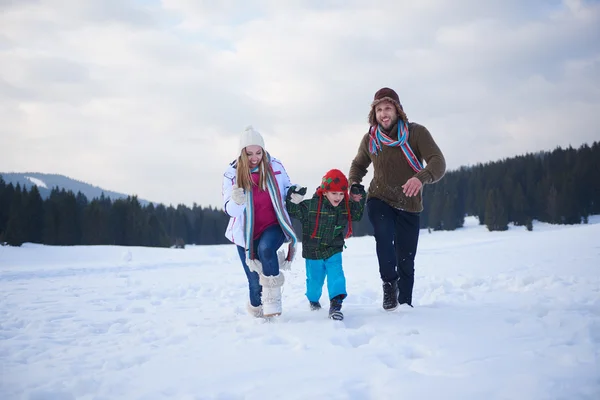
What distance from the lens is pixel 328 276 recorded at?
13.3 ft

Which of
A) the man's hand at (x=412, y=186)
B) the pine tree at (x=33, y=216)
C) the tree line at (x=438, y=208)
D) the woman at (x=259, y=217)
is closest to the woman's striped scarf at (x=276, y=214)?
the woman at (x=259, y=217)

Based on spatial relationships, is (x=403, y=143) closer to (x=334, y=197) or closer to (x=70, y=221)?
(x=334, y=197)

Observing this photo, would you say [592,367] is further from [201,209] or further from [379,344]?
[201,209]

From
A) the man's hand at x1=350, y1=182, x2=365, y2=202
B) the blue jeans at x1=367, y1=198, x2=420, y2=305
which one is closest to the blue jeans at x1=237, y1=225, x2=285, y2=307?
the man's hand at x1=350, y1=182, x2=365, y2=202

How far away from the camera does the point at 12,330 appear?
4074 mm

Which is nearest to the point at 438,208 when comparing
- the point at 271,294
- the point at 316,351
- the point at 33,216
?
the point at 33,216

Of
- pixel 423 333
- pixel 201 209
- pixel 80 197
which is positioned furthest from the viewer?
pixel 201 209

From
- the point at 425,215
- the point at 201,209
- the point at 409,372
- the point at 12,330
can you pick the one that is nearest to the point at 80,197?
the point at 201,209

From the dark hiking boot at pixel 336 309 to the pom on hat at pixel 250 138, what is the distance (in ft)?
6.14

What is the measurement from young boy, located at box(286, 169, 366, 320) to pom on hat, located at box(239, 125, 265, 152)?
65cm

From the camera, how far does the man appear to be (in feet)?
13.3

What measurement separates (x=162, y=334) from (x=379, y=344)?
207 cm

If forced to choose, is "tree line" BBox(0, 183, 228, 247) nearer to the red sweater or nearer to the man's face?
the red sweater

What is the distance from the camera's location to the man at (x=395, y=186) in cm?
405
